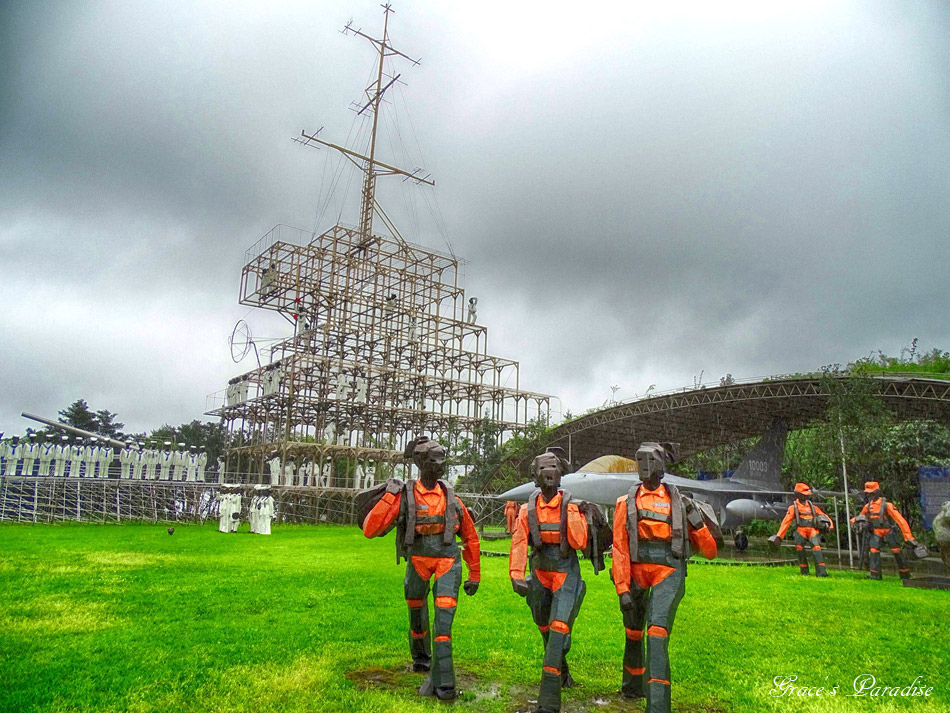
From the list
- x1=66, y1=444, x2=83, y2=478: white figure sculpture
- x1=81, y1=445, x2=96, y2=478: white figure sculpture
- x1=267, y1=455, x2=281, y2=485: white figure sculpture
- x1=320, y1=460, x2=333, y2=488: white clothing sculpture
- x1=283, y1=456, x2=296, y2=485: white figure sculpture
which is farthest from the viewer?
x1=320, y1=460, x2=333, y2=488: white clothing sculpture

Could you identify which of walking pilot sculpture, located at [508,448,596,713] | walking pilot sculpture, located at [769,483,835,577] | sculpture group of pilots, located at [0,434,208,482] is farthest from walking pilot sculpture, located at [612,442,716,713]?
sculpture group of pilots, located at [0,434,208,482]

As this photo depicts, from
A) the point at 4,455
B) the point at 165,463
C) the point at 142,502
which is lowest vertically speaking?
the point at 142,502

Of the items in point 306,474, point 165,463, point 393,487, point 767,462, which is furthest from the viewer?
point 306,474

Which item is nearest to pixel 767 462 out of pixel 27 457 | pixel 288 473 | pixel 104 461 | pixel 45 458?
pixel 288 473

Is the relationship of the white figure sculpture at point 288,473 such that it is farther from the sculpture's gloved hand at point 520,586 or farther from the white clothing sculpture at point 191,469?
the sculpture's gloved hand at point 520,586

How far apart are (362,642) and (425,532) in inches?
93.6

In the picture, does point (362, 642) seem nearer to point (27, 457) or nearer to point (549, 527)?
point (549, 527)

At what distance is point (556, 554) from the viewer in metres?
6.43

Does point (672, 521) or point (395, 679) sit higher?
point (672, 521)

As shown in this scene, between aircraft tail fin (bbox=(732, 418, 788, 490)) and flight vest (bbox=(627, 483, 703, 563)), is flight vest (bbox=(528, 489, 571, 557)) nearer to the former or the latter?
flight vest (bbox=(627, 483, 703, 563))

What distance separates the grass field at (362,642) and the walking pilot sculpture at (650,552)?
747mm

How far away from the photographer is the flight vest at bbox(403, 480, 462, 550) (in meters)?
6.99

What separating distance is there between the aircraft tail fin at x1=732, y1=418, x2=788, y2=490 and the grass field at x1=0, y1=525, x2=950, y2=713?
17.1 metres

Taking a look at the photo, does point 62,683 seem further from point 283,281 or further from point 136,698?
point 283,281
